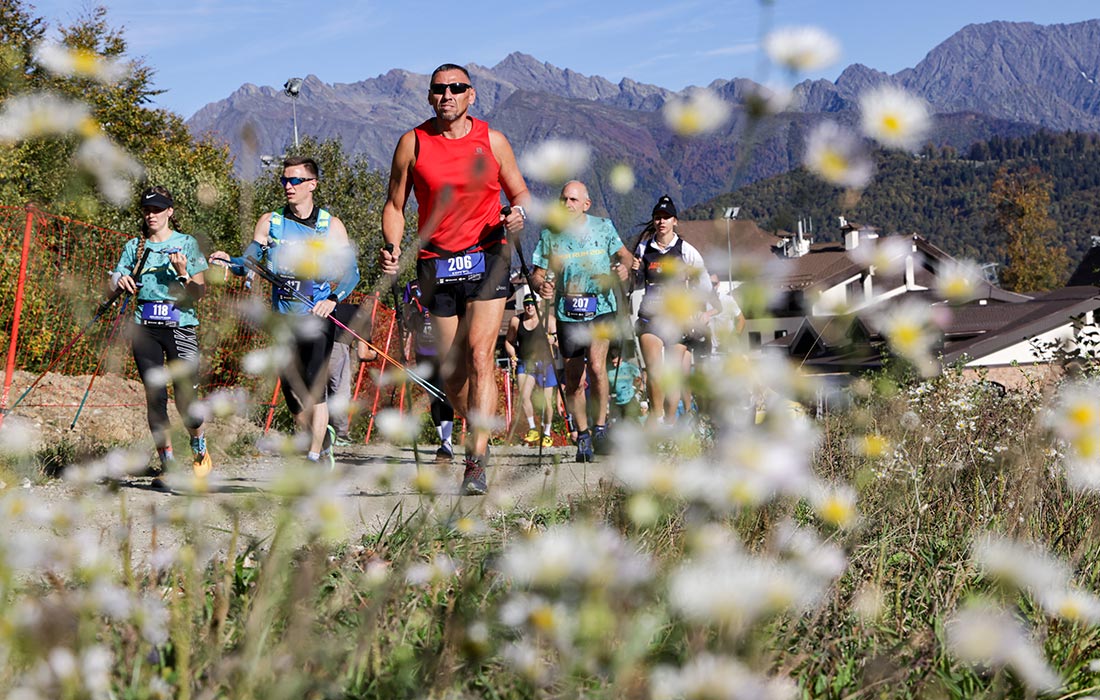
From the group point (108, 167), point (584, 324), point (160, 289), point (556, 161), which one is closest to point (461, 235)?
point (160, 289)

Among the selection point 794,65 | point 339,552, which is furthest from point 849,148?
point 339,552

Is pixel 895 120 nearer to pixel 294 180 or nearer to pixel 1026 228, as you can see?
pixel 294 180

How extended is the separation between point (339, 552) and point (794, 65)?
2185 millimetres

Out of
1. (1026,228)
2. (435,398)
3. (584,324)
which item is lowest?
(1026,228)

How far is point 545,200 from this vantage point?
2.20 metres

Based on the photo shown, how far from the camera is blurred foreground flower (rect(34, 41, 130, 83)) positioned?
6.43ft

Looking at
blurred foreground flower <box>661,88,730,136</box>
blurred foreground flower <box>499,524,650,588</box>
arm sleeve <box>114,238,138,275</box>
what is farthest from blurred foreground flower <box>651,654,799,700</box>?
arm sleeve <box>114,238,138,275</box>

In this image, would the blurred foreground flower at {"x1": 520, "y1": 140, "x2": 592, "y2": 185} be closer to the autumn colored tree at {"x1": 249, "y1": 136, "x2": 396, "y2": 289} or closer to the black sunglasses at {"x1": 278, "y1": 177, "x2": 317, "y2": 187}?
the black sunglasses at {"x1": 278, "y1": 177, "x2": 317, "y2": 187}

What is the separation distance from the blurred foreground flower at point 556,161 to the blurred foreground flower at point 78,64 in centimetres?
73

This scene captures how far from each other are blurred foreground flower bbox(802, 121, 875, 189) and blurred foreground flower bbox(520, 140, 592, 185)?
0.52 m

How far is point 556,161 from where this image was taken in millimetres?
2084

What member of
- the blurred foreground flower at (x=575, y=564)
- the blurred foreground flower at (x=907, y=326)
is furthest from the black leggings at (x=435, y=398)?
the blurred foreground flower at (x=575, y=564)

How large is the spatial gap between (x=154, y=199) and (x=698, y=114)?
4.78 m

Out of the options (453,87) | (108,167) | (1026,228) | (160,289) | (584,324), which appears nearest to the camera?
(108,167)
